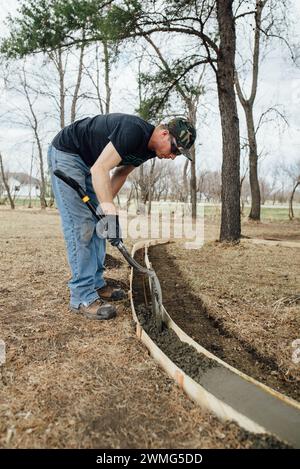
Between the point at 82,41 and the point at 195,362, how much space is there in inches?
273

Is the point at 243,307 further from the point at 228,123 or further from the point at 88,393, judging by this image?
the point at 228,123

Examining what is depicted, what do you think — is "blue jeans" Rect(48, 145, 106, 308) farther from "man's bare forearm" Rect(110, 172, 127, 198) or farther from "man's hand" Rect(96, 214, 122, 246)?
"man's bare forearm" Rect(110, 172, 127, 198)

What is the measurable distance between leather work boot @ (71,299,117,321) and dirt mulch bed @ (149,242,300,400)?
578 mm

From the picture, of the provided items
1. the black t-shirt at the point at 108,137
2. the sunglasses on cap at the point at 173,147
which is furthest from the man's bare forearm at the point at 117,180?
the sunglasses on cap at the point at 173,147

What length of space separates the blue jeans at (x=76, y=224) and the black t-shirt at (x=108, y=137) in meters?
0.08

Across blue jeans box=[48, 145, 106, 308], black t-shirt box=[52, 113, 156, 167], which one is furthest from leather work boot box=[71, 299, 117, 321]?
black t-shirt box=[52, 113, 156, 167]

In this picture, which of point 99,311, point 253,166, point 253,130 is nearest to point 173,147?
point 99,311

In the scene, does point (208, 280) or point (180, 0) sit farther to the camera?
point (180, 0)

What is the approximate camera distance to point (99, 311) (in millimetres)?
2768

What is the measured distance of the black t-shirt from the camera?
7.91 ft

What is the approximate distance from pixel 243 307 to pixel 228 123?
464cm

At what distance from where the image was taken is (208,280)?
13.6ft
